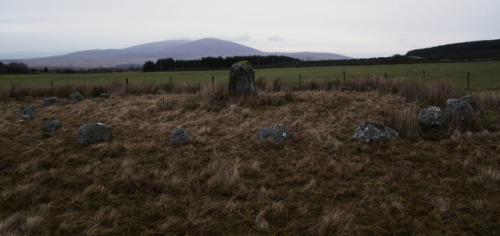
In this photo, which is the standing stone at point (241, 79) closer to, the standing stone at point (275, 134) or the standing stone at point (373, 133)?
the standing stone at point (275, 134)

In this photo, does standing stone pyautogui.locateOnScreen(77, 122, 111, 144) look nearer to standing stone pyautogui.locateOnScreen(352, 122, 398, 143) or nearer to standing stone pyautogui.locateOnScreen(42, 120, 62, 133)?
standing stone pyautogui.locateOnScreen(42, 120, 62, 133)

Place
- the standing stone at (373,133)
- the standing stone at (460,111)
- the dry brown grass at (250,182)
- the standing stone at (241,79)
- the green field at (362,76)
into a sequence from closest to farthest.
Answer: the dry brown grass at (250,182) < the standing stone at (373,133) < the standing stone at (460,111) < the standing stone at (241,79) < the green field at (362,76)

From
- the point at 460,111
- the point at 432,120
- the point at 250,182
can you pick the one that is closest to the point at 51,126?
the point at 250,182

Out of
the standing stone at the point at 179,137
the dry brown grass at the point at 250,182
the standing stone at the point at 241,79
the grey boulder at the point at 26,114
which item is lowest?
the dry brown grass at the point at 250,182

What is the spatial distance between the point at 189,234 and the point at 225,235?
0.37 meters

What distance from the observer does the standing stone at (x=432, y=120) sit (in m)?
6.83

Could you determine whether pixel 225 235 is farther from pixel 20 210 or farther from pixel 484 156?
pixel 484 156

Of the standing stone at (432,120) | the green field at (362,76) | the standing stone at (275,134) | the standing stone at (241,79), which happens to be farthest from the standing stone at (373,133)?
the green field at (362,76)

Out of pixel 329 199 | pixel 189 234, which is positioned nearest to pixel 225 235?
pixel 189 234

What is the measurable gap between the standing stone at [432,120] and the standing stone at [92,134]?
6887 millimetres

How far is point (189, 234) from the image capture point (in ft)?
10.7

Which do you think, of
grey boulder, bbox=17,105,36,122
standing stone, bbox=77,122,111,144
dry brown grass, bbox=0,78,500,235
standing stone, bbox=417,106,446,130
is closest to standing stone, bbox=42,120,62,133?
dry brown grass, bbox=0,78,500,235

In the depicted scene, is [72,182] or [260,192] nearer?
[260,192]

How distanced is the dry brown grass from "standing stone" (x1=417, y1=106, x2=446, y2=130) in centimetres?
36
